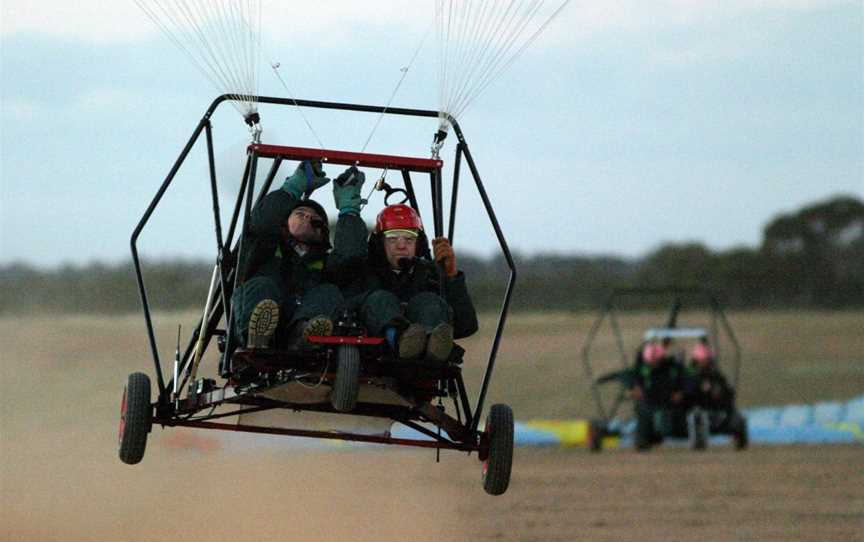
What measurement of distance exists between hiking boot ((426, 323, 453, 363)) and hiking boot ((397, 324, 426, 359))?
2.1 inches

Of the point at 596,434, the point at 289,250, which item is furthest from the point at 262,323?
the point at 596,434

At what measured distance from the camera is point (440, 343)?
9.44 metres

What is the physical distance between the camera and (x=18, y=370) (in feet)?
92.8

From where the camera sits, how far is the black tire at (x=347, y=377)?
30.3 ft

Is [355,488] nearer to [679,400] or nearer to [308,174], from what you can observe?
[679,400]

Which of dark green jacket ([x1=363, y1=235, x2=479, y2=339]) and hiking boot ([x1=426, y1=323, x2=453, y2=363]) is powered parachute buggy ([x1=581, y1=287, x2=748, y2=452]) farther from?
hiking boot ([x1=426, y1=323, x2=453, y2=363])

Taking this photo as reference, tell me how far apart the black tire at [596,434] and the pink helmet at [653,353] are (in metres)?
1.19

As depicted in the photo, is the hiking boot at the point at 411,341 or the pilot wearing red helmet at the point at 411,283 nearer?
the hiking boot at the point at 411,341

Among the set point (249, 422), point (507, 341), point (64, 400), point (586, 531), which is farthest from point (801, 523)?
point (507, 341)

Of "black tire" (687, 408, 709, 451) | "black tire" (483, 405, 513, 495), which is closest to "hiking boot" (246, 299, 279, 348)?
"black tire" (483, 405, 513, 495)

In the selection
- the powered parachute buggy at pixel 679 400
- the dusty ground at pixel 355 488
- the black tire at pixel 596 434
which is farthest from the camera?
the black tire at pixel 596 434

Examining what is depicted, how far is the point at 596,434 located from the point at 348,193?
1523 centimetres

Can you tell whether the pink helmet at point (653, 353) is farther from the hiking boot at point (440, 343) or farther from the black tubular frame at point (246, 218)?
the hiking boot at point (440, 343)

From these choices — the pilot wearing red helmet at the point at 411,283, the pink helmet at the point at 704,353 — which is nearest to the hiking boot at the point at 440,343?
the pilot wearing red helmet at the point at 411,283
